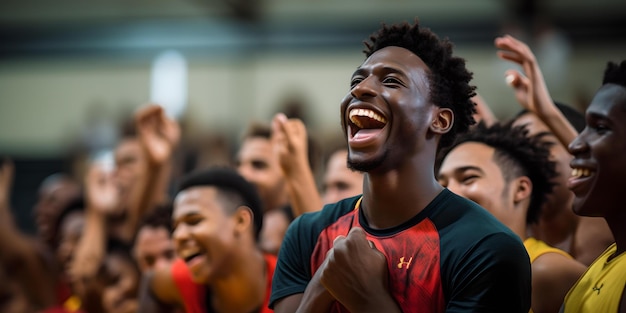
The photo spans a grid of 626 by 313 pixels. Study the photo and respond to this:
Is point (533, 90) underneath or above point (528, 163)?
above

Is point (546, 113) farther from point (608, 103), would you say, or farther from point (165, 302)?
point (165, 302)

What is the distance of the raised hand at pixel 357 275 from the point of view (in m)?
2.82

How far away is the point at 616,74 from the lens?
10.4ft

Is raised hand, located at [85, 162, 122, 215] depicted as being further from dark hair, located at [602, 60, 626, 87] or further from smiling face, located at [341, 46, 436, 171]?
dark hair, located at [602, 60, 626, 87]

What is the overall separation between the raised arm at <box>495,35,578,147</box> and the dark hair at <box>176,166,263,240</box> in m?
1.51

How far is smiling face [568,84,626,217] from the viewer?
3055 mm

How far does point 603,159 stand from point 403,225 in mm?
718

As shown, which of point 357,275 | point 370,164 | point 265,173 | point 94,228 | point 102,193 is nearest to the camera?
point 357,275

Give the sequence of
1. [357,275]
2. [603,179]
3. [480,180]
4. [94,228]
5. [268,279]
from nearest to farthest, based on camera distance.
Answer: [357,275], [603,179], [480,180], [268,279], [94,228]

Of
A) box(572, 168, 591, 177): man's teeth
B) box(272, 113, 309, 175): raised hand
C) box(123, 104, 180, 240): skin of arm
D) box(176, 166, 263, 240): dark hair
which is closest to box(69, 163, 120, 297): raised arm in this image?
box(123, 104, 180, 240): skin of arm

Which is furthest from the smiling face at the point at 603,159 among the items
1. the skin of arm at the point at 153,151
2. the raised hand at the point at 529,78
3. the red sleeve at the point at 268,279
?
the skin of arm at the point at 153,151

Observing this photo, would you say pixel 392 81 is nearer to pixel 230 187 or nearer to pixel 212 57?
pixel 230 187

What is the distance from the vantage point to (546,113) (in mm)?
4055

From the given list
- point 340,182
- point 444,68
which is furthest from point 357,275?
point 340,182
